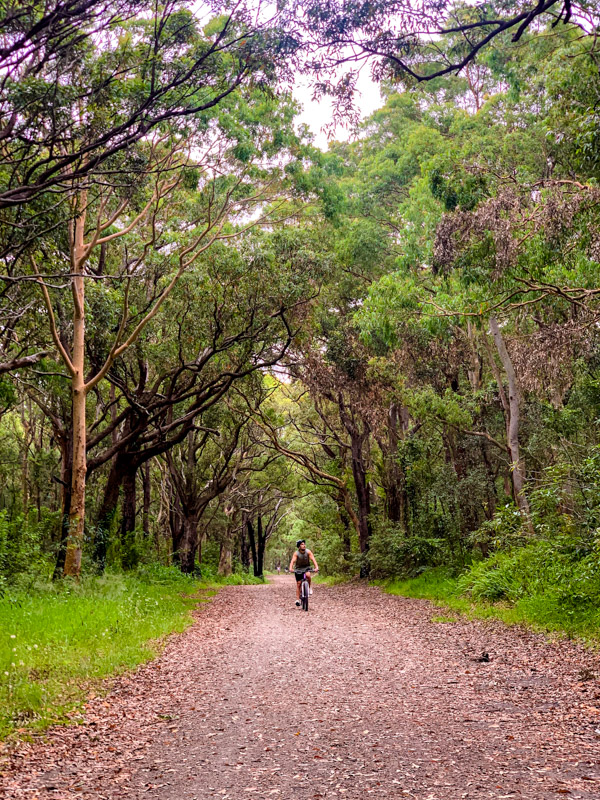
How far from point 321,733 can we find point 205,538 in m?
38.1

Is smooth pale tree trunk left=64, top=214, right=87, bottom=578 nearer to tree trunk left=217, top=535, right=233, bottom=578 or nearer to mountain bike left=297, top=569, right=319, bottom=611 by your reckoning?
mountain bike left=297, top=569, right=319, bottom=611

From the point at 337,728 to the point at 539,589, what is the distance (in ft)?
21.1

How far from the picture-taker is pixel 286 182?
17531 mm

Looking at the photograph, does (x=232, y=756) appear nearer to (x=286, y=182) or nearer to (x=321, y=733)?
(x=321, y=733)

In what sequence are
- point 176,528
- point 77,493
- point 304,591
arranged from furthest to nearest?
point 176,528
point 304,591
point 77,493

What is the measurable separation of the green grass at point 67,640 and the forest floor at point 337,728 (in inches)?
11.9

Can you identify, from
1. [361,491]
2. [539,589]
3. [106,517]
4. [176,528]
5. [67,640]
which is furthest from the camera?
[176,528]

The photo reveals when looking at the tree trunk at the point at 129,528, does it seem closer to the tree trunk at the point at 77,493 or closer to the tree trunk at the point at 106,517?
the tree trunk at the point at 106,517

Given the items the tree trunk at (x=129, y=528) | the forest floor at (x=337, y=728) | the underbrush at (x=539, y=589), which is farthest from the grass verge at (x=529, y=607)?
the tree trunk at (x=129, y=528)

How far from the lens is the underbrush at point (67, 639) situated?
18.5 ft

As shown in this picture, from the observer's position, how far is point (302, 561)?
14.0m

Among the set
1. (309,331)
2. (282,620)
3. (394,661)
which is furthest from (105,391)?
(394,661)

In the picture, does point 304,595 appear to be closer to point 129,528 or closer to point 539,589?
point 539,589

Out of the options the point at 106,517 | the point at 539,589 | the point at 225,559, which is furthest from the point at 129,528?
the point at 225,559
